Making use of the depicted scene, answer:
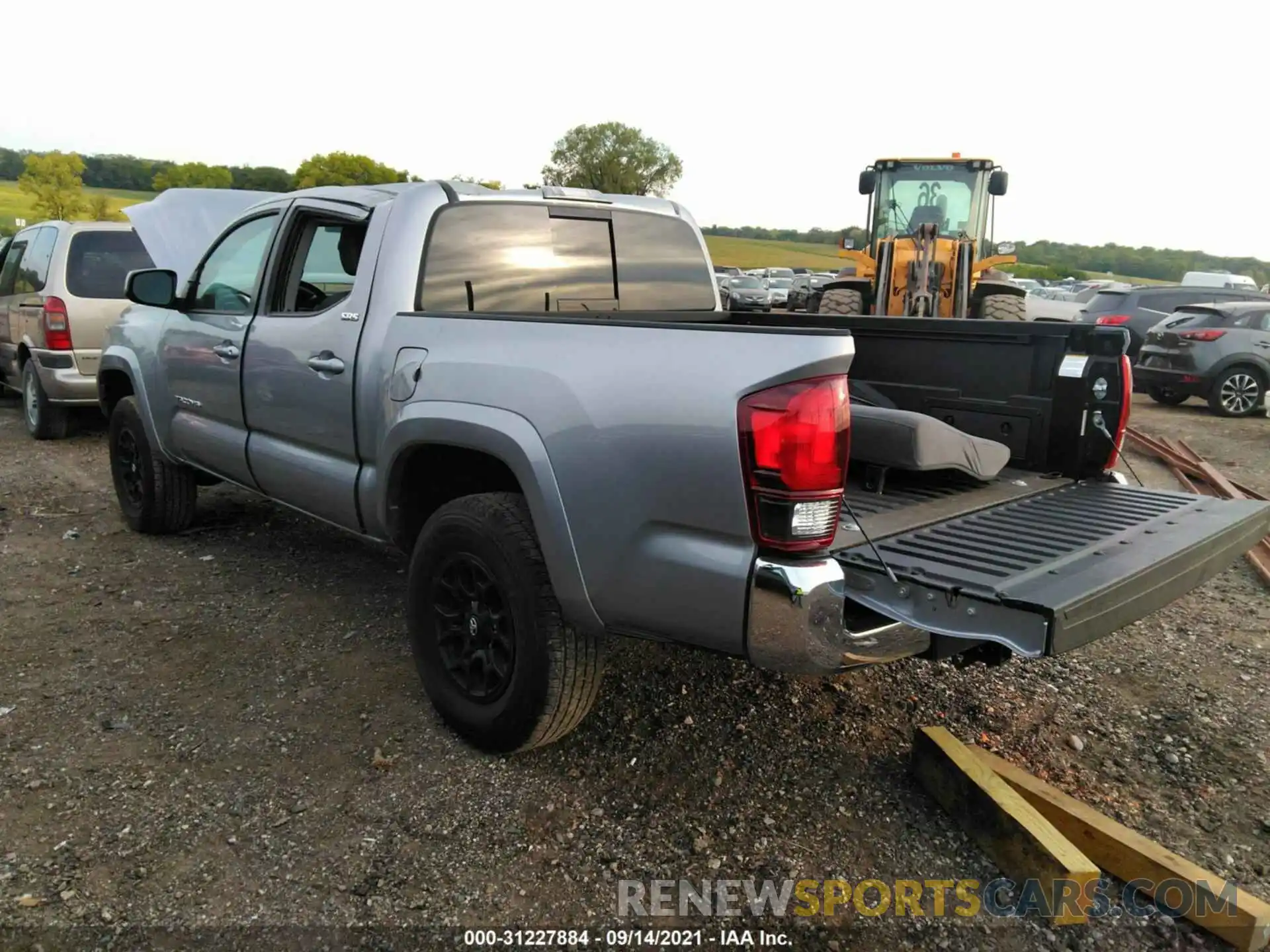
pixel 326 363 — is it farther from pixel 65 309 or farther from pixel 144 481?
pixel 65 309

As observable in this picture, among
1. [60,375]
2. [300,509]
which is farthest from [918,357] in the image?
[60,375]

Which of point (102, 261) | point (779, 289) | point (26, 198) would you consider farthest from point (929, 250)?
point (26, 198)

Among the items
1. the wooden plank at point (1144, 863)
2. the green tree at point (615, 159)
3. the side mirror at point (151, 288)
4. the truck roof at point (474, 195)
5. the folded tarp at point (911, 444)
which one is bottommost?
the wooden plank at point (1144, 863)

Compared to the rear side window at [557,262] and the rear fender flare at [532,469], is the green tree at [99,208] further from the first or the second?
the rear fender flare at [532,469]

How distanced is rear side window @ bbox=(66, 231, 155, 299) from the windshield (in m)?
9.20

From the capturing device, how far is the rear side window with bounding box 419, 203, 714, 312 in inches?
145

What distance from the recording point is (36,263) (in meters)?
8.74

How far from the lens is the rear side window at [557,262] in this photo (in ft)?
12.1

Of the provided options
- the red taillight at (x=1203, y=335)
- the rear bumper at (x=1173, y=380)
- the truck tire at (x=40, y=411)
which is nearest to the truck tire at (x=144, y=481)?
the truck tire at (x=40, y=411)

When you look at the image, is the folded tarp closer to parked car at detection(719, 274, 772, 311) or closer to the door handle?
the door handle

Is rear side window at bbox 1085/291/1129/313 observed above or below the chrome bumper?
above

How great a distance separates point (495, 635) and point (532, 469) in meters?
0.65

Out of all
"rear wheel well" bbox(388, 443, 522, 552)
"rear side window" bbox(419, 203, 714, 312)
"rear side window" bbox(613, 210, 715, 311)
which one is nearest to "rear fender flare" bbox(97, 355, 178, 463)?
"rear wheel well" bbox(388, 443, 522, 552)

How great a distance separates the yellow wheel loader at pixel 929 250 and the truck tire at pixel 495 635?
29.9 feet
